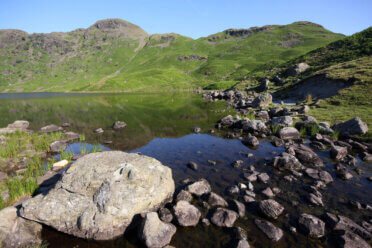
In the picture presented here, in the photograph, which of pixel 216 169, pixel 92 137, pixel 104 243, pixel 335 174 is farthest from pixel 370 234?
pixel 92 137

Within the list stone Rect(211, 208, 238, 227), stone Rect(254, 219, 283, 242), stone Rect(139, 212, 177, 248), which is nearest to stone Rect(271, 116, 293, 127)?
stone Rect(254, 219, 283, 242)

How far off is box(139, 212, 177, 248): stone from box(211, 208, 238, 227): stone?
8.30ft

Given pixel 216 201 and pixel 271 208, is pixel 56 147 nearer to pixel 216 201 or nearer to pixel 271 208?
pixel 216 201

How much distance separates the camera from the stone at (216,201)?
11.3 m

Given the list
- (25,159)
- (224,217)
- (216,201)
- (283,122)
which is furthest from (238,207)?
(25,159)

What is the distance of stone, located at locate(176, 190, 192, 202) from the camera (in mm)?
11750

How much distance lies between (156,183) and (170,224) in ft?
8.33

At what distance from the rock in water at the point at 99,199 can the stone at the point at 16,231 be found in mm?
384

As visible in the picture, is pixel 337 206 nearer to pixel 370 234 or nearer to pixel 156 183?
pixel 370 234

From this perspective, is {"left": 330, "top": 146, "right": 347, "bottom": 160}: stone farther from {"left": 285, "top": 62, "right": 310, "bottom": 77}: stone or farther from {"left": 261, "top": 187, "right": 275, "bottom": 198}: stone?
{"left": 285, "top": 62, "right": 310, "bottom": 77}: stone

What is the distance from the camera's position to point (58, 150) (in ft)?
71.3

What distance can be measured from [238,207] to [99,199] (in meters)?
8.29

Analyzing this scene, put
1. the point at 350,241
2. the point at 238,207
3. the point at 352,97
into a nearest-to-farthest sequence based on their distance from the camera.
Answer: the point at 350,241
the point at 238,207
the point at 352,97

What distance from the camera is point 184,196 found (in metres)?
11.9
